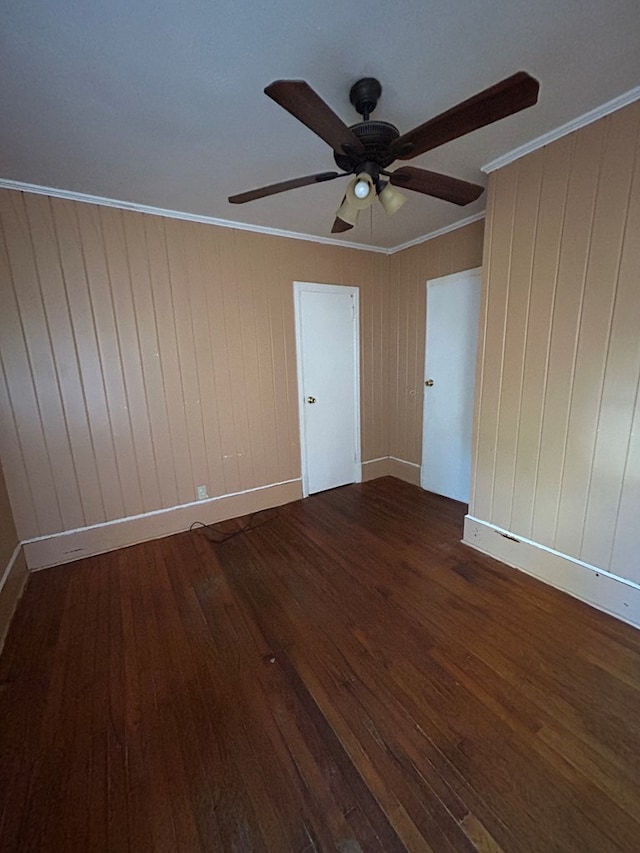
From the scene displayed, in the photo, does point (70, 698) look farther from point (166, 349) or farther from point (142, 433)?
point (166, 349)

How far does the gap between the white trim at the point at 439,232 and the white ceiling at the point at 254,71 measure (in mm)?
886

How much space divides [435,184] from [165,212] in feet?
6.37

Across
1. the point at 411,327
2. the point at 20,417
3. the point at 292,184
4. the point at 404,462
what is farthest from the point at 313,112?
the point at 404,462

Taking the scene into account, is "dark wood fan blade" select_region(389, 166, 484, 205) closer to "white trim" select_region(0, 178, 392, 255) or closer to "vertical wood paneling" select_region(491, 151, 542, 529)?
"vertical wood paneling" select_region(491, 151, 542, 529)

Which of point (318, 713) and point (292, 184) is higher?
point (292, 184)

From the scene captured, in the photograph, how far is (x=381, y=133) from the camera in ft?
4.25

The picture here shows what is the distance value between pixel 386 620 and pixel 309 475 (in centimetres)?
179

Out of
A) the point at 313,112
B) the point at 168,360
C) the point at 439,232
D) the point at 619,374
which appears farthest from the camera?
the point at 439,232

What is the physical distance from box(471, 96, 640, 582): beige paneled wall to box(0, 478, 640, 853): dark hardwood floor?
0.47 metres

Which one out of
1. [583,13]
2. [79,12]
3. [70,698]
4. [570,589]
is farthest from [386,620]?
[79,12]

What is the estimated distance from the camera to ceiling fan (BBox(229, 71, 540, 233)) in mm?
1020

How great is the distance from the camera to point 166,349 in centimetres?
267

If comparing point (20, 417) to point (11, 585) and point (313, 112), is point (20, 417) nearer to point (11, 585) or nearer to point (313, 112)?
point (11, 585)

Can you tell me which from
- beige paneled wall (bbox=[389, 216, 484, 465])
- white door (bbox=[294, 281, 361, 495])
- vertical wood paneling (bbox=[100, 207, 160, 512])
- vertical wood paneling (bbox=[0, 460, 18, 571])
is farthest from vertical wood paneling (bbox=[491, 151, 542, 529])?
vertical wood paneling (bbox=[0, 460, 18, 571])
